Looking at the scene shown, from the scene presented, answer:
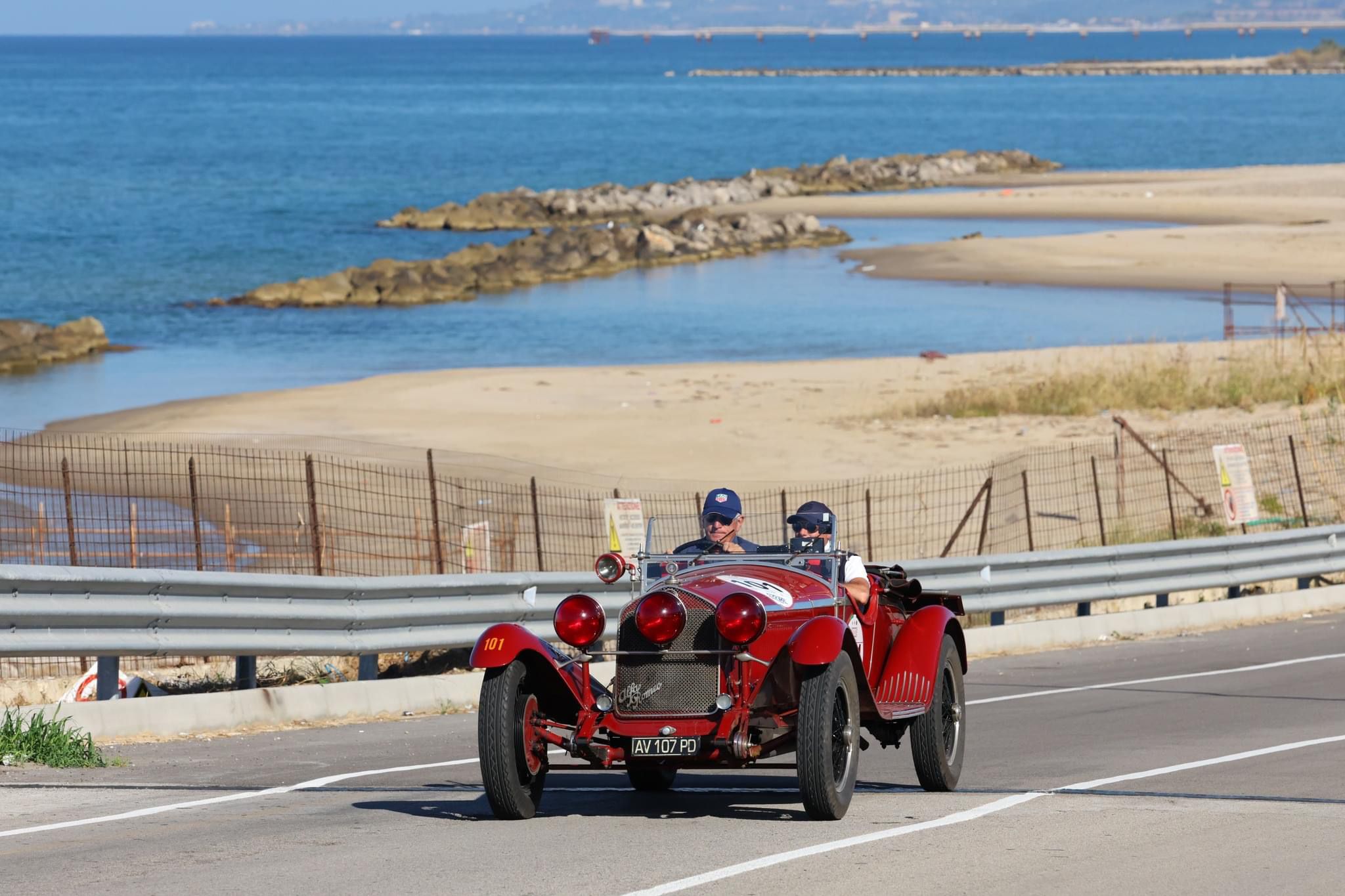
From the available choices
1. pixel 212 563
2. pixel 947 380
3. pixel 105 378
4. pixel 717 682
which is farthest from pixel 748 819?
pixel 105 378

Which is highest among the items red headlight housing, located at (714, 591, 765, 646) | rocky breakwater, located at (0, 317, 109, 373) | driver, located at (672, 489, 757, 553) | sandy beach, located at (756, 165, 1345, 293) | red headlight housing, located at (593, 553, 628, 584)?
sandy beach, located at (756, 165, 1345, 293)

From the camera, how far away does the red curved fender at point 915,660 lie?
9547 millimetres

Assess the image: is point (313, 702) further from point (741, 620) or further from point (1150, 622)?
point (1150, 622)

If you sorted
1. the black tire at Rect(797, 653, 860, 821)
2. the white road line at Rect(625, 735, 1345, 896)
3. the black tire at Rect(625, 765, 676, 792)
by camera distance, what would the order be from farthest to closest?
the black tire at Rect(625, 765, 676, 792) → the black tire at Rect(797, 653, 860, 821) → the white road line at Rect(625, 735, 1345, 896)

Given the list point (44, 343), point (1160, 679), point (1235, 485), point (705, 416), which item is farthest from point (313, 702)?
point (44, 343)

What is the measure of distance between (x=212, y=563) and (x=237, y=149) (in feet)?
358

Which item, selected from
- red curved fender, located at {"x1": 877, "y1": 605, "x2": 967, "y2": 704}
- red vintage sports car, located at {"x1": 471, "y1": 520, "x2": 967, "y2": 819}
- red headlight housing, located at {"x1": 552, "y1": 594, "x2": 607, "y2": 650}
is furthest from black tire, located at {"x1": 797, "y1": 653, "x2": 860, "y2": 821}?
red headlight housing, located at {"x1": 552, "y1": 594, "x2": 607, "y2": 650}

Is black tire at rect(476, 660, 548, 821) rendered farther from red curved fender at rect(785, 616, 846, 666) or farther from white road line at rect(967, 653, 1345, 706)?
white road line at rect(967, 653, 1345, 706)

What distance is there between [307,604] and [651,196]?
75733 mm

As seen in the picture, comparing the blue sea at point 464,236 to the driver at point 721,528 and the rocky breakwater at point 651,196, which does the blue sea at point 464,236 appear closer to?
the rocky breakwater at point 651,196

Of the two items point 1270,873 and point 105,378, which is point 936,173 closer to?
point 105,378

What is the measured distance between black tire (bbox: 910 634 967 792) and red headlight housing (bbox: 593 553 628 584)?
1783 mm

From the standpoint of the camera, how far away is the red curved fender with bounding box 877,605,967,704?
9547 mm

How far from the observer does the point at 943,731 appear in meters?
9.83
